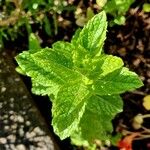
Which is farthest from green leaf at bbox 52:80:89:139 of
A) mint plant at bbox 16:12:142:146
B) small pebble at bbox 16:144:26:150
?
small pebble at bbox 16:144:26:150

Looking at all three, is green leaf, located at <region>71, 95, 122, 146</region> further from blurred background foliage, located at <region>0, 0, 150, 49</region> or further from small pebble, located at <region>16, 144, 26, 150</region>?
blurred background foliage, located at <region>0, 0, 150, 49</region>

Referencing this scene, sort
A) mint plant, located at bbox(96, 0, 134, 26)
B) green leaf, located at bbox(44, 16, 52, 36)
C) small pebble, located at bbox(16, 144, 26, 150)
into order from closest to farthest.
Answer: small pebble, located at bbox(16, 144, 26, 150) → mint plant, located at bbox(96, 0, 134, 26) → green leaf, located at bbox(44, 16, 52, 36)

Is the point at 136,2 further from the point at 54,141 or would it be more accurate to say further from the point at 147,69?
the point at 54,141

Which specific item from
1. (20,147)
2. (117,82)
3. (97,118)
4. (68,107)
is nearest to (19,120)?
(20,147)

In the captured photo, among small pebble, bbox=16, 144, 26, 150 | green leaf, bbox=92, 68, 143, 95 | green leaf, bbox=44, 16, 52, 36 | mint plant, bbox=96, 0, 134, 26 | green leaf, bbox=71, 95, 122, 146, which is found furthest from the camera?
green leaf, bbox=44, 16, 52, 36

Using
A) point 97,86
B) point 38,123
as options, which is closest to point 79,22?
point 38,123

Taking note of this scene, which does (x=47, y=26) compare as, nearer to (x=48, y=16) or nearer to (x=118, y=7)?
(x=48, y=16)
